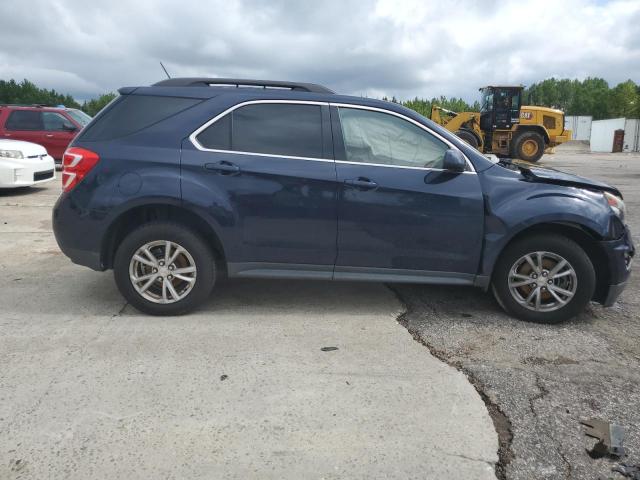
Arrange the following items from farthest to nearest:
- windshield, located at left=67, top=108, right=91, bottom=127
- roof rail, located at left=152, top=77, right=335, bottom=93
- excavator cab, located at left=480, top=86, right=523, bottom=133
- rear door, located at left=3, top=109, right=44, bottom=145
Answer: excavator cab, located at left=480, top=86, right=523, bottom=133 → windshield, located at left=67, top=108, right=91, bottom=127 → rear door, located at left=3, top=109, right=44, bottom=145 → roof rail, located at left=152, top=77, right=335, bottom=93

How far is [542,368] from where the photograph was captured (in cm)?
348

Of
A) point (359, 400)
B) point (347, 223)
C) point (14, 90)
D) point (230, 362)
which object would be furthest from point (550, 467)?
point (14, 90)

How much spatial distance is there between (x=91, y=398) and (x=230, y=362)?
854 millimetres

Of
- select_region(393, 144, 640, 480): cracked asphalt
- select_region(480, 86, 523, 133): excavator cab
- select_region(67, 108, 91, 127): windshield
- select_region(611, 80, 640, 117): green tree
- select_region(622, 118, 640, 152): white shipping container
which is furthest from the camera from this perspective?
select_region(611, 80, 640, 117): green tree

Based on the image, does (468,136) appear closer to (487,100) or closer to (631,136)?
(487,100)

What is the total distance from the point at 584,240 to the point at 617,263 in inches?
11.6

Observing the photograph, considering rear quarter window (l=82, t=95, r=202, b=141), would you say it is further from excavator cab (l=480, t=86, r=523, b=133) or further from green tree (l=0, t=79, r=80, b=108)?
green tree (l=0, t=79, r=80, b=108)

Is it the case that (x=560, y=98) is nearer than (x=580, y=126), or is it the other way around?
(x=580, y=126)

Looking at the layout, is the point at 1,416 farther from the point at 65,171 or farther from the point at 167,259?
the point at 65,171

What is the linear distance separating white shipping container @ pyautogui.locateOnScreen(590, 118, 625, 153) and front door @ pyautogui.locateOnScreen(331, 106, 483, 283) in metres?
47.9

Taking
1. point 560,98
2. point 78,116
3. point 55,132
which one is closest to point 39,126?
point 55,132

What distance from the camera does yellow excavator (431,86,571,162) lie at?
21.0 m

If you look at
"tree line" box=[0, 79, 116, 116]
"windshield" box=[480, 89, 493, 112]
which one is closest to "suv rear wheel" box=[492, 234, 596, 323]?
"windshield" box=[480, 89, 493, 112]

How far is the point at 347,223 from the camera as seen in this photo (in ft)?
13.5
